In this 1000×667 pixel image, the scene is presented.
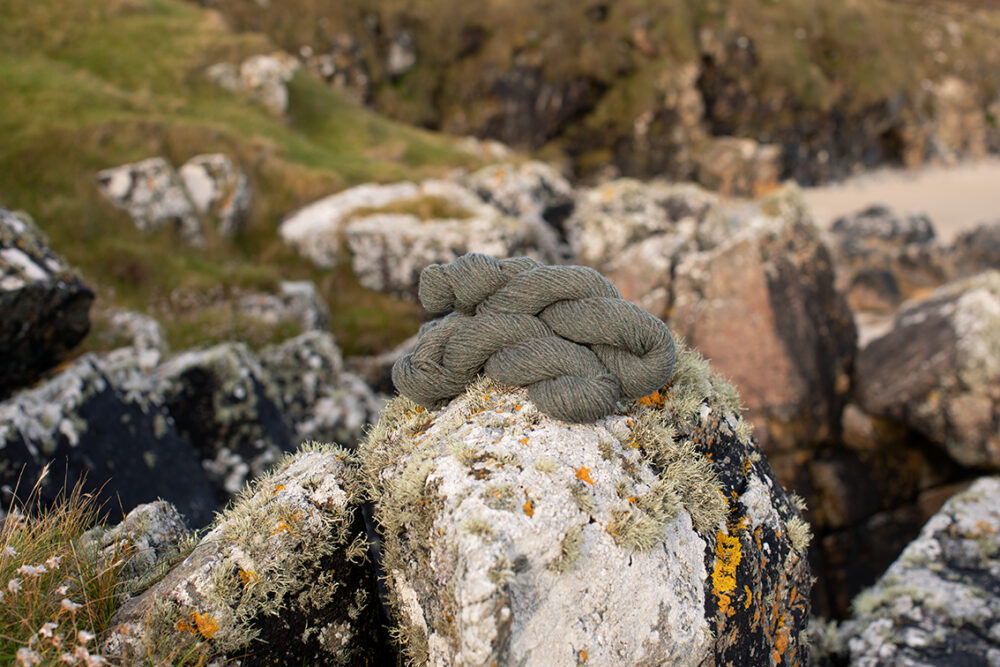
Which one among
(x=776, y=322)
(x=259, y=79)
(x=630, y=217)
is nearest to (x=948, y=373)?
(x=776, y=322)

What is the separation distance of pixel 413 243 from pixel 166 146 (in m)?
6.83

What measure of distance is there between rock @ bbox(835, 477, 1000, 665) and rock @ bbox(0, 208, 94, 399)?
8.00m

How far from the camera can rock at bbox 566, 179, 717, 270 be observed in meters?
12.6

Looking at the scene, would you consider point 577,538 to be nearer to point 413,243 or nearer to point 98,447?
point 98,447

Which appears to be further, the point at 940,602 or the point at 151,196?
the point at 151,196

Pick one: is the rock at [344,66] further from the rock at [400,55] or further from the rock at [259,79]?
the rock at [259,79]

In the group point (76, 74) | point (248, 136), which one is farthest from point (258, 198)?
point (76, 74)

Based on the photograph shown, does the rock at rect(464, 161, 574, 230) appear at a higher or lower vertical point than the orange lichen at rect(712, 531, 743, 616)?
lower

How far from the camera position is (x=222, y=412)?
25.8ft

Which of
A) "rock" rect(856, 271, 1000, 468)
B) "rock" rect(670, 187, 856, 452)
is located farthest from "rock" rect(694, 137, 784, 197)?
"rock" rect(670, 187, 856, 452)

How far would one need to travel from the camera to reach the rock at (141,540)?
362 centimetres

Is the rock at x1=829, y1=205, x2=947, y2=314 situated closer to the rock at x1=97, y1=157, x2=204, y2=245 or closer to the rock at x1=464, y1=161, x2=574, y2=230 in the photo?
the rock at x1=464, y1=161, x2=574, y2=230

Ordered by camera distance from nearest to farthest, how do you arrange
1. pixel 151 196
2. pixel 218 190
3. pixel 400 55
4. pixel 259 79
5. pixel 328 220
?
pixel 151 196, pixel 218 190, pixel 328 220, pixel 259 79, pixel 400 55

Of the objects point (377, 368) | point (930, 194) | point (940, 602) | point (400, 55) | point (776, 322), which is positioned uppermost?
point (400, 55)
